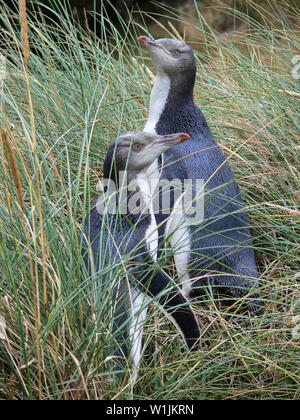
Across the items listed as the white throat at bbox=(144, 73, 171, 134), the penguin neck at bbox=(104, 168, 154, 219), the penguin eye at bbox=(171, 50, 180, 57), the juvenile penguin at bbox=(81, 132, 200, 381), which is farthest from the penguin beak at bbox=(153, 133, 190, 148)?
the penguin eye at bbox=(171, 50, 180, 57)

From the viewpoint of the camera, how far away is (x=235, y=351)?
1.79 meters

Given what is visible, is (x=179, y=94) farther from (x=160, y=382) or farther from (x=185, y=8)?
(x=185, y=8)

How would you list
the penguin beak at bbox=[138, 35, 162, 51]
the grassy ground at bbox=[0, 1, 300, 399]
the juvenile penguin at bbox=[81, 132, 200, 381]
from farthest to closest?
1. the penguin beak at bbox=[138, 35, 162, 51]
2. the juvenile penguin at bbox=[81, 132, 200, 381]
3. the grassy ground at bbox=[0, 1, 300, 399]

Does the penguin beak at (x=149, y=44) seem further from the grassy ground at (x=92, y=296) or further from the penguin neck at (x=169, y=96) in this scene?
the grassy ground at (x=92, y=296)

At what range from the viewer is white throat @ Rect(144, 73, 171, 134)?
8.64 feet

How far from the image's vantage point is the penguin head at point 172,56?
2590 mm

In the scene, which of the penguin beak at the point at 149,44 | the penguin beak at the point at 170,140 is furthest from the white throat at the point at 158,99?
the penguin beak at the point at 170,140

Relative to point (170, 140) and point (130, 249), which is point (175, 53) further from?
Answer: point (130, 249)

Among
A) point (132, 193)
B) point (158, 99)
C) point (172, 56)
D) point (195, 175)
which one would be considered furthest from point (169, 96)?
point (132, 193)

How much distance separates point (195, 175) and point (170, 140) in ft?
1.25

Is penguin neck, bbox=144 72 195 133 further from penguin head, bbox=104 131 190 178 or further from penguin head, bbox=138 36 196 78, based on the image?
→ penguin head, bbox=104 131 190 178
